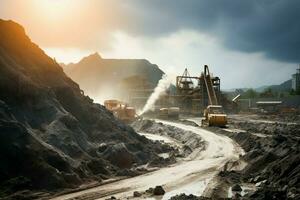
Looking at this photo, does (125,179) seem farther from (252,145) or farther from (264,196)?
(252,145)

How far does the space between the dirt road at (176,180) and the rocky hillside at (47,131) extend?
173 cm

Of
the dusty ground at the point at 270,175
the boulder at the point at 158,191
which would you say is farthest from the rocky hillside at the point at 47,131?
the dusty ground at the point at 270,175

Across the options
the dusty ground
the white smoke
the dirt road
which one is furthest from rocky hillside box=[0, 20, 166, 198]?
the white smoke

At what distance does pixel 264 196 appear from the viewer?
1600 centimetres

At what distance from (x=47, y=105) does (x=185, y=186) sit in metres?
11.9

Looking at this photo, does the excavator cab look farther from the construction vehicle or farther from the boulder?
the boulder

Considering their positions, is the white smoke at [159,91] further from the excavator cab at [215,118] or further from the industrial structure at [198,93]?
the excavator cab at [215,118]

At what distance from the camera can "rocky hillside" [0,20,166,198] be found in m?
20.6

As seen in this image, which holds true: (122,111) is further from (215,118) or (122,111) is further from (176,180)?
(176,180)

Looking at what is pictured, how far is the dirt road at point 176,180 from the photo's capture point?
19.4 m

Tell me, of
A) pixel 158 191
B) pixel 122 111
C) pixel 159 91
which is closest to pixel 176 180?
pixel 158 191

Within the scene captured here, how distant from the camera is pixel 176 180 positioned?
2270 centimetres

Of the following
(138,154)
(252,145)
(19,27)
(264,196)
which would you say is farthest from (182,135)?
(264,196)

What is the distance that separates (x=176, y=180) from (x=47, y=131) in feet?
28.1
